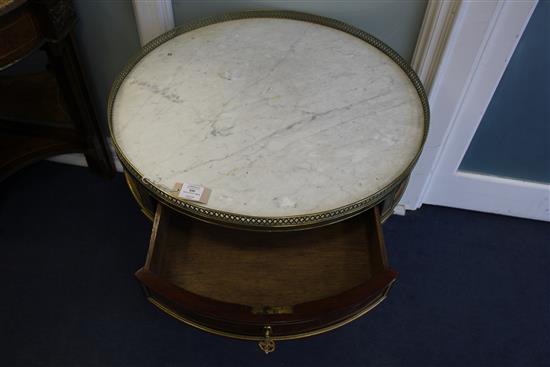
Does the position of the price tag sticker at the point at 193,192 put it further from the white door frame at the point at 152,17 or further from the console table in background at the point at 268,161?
the white door frame at the point at 152,17

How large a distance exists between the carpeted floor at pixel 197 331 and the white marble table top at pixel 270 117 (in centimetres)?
46

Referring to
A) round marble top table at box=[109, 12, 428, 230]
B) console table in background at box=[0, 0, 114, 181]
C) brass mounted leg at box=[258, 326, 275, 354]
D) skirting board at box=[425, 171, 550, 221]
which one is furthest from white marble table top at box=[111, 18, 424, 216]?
skirting board at box=[425, 171, 550, 221]

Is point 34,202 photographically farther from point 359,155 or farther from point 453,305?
point 453,305

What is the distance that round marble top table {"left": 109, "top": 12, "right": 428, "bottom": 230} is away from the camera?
0.64 meters

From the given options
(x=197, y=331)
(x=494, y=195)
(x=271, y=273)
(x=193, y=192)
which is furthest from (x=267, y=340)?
(x=494, y=195)

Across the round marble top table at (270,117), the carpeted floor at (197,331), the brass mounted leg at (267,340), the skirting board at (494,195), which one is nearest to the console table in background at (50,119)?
the carpeted floor at (197,331)

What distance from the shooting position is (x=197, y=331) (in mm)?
1000

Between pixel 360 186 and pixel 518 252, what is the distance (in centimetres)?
68

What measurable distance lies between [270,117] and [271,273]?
0.23 m

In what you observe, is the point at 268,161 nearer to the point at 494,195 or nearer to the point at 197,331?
the point at 197,331

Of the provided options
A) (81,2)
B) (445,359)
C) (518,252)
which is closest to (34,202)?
(81,2)

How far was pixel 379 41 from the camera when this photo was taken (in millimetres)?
821

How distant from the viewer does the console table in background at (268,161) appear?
0.62m

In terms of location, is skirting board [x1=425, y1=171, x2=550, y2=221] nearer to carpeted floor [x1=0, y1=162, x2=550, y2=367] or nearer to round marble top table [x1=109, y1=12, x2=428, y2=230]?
carpeted floor [x1=0, y1=162, x2=550, y2=367]
